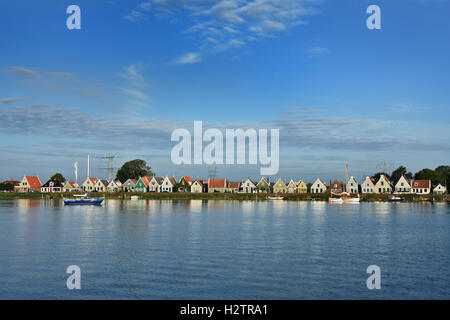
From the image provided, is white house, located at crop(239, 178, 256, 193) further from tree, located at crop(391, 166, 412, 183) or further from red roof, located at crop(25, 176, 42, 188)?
red roof, located at crop(25, 176, 42, 188)

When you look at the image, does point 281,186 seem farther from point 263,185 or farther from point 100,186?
point 100,186

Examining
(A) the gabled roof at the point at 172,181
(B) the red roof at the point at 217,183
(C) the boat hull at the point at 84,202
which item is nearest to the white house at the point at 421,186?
(B) the red roof at the point at 217,183

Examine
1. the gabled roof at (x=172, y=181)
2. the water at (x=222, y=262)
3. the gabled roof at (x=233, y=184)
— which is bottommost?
the water at (x=222, y=262)

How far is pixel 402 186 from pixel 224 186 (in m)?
63.6

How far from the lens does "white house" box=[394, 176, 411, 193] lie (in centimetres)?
13662

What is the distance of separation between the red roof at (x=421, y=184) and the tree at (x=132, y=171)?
10371 cm

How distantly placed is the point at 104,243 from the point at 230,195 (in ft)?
340

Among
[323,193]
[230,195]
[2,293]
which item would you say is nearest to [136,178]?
[230,195]

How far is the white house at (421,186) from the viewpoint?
136m

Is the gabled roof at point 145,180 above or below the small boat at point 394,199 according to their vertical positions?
above

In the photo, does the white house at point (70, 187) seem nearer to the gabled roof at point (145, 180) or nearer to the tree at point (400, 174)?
the gabled roof at point (145, 180)

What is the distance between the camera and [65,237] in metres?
40.1
